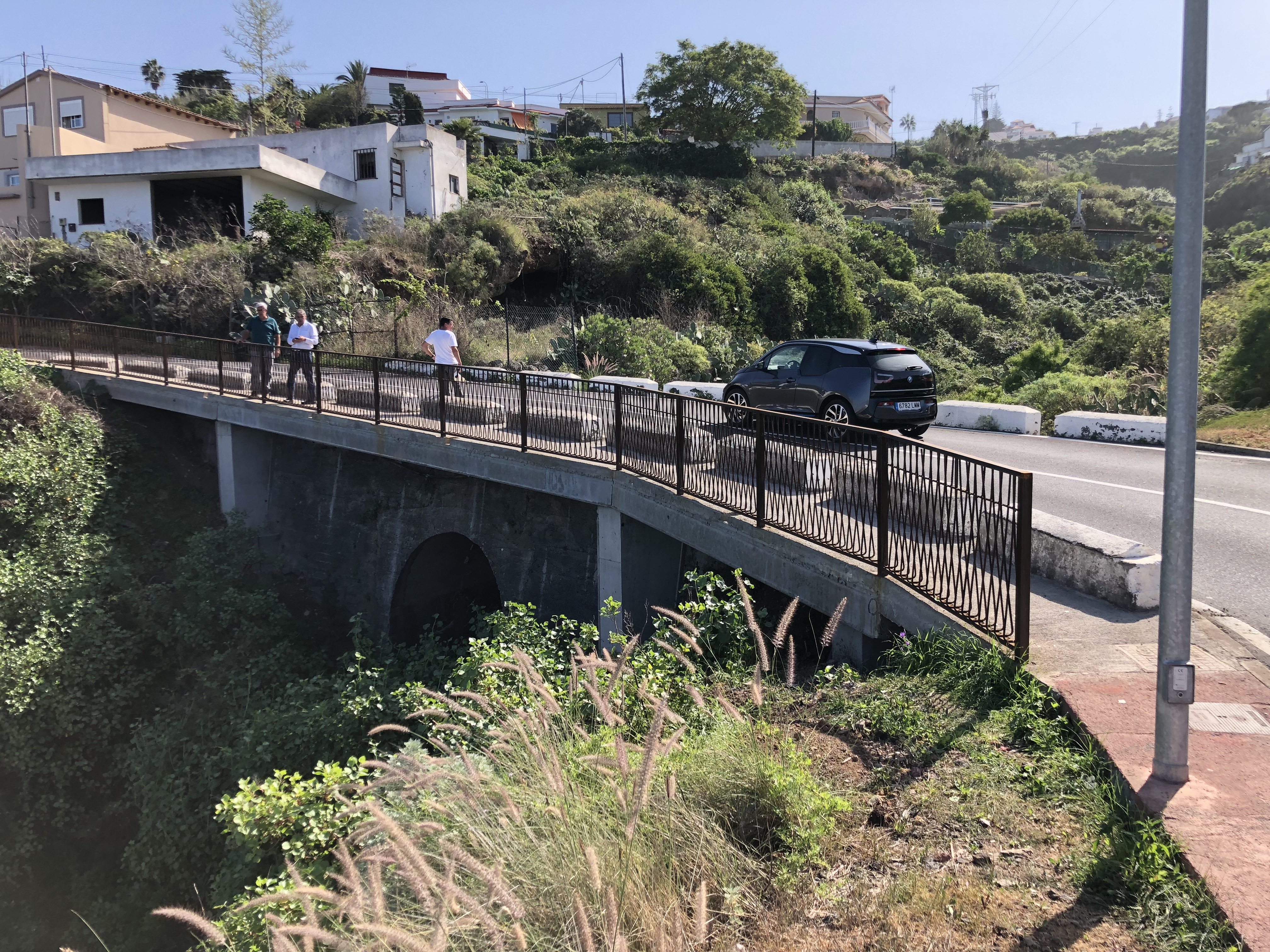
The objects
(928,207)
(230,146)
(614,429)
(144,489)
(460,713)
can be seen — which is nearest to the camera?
(460,713)

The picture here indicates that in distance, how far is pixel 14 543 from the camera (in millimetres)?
15133

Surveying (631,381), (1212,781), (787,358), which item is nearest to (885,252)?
(631,381)

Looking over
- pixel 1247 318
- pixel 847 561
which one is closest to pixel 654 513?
pixel 847 561

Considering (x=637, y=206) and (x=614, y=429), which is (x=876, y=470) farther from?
(x=637, y=206)

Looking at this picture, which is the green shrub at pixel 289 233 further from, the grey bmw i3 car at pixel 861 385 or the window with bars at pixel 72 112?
the window with bars at pixel 72 112

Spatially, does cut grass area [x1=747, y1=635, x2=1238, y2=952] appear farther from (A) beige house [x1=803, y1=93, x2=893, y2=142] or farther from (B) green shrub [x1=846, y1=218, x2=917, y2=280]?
(A) beige house [x1=803, y1=93, x2=893, y2=142]

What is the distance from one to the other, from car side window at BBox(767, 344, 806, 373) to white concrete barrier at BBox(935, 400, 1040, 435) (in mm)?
5023

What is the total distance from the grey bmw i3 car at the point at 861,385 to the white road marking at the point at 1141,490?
5.90ft

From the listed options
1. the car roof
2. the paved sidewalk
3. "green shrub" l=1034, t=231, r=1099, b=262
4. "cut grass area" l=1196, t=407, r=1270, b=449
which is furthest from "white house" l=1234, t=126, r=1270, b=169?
the paved sidewalk

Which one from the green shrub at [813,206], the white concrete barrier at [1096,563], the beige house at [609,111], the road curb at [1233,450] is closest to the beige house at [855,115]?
the beige house at [609,111]

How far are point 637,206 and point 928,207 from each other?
89.4 ft

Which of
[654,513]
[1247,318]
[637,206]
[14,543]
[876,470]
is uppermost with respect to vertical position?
[637,206]

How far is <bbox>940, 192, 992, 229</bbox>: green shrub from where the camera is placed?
55594 mm

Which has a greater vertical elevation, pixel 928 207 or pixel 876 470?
pixel 928 207
